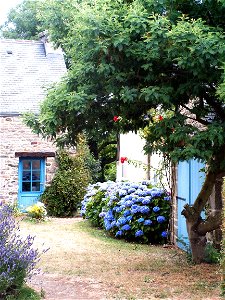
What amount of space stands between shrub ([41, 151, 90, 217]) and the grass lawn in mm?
5268

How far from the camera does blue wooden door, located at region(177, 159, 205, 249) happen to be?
10.8 m

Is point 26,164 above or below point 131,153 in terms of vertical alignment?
below

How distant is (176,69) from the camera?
7887 mm

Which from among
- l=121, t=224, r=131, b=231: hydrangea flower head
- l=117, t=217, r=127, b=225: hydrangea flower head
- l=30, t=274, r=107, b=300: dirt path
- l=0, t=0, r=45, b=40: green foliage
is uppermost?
l=0, t=0, r=45, b=40: green foliage

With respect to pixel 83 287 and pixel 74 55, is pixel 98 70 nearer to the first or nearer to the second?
pixel 74 55

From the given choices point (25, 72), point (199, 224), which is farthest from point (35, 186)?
point (199, 224)

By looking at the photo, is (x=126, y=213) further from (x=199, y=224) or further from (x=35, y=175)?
(x=35, y=175)

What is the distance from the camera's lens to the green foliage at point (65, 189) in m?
19.1

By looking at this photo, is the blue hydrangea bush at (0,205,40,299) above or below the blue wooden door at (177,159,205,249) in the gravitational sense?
below

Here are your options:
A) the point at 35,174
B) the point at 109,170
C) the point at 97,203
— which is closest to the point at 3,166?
the point at 35,174

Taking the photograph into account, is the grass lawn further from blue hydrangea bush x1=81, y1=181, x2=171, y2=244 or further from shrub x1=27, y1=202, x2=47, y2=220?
shrub x1=27, y1=202, x2=47, y2=220

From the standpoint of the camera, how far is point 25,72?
2125 centimetres

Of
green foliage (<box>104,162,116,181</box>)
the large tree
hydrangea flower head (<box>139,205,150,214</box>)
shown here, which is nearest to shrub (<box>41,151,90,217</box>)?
green foliage (<box>104,162,116,181</box>)

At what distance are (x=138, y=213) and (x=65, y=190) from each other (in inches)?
274
